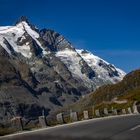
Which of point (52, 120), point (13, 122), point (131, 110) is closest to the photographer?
point (13, 122)

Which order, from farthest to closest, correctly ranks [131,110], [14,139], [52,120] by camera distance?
1. [131,110]
2. [52,120]
3. [14,139]

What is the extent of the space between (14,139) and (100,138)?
19.1 ft

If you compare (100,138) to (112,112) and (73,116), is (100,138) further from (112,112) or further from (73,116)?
(112,112)

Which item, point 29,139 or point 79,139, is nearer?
point 79,139

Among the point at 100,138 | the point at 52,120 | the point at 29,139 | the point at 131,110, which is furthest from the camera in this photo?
the point at 131,110

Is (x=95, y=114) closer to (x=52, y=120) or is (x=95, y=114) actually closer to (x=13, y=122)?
(x=52, y=120)

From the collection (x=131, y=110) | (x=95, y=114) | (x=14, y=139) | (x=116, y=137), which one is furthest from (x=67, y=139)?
(x=131, y=110)

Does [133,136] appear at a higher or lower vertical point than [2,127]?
lower

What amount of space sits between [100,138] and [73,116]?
92.8 ft

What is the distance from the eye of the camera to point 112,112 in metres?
65.6

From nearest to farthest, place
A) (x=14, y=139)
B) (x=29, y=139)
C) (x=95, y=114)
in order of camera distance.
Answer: (x=29, y=139), (x=14, y=139), (x=95, y=114)

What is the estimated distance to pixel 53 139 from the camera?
22.3 m

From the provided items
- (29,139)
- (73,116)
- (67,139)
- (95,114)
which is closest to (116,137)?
(67,139)

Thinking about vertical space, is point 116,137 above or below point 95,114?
below
